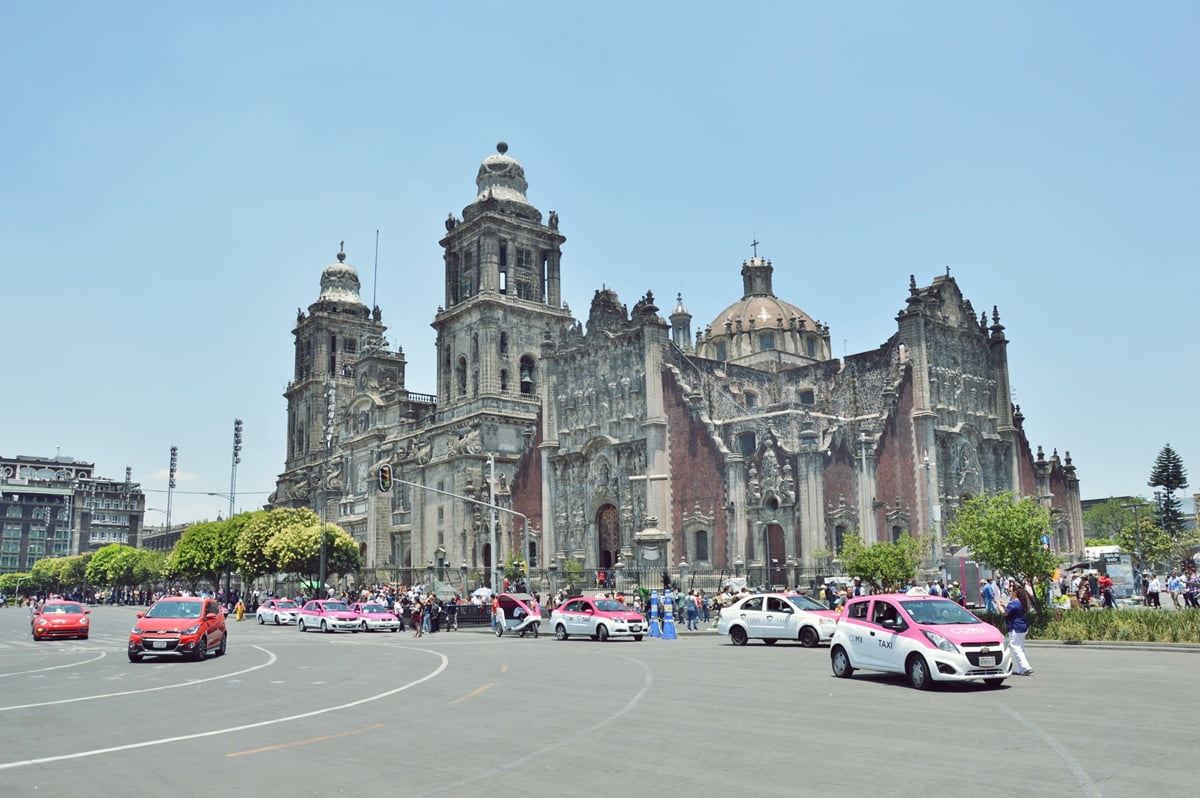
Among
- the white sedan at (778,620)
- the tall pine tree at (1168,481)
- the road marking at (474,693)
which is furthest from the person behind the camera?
the tall pine tree at (1168,481)

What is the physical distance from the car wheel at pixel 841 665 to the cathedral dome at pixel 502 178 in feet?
216

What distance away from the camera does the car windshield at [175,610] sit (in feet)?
87.2

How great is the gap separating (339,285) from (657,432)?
62.4m

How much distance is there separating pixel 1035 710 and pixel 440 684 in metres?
10.6

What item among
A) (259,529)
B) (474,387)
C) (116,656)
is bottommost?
(116,656)

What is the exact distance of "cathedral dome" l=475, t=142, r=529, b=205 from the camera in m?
82.1

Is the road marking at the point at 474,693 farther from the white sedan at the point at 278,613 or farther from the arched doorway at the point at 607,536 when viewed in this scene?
the arched doorway at the point at 607,536

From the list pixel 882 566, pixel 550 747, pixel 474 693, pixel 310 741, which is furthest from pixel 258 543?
pixel 550 747

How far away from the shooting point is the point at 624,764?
1077 cm

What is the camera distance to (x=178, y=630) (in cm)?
2556

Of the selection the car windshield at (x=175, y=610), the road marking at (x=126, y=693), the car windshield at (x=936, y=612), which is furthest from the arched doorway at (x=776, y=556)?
the car windshield at (x=936, y=612)

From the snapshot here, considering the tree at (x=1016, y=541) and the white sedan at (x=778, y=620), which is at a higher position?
the tree at (x=1016, y=541)

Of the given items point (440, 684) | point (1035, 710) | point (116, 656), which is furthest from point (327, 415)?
point (1035, 710)

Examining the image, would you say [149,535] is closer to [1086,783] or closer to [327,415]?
[327,415]
